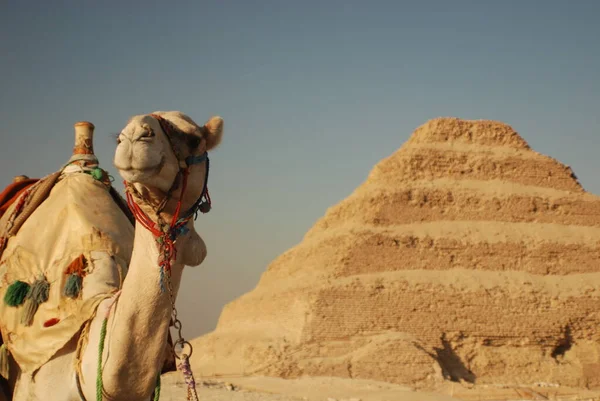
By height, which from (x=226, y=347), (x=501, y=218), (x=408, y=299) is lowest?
(x=226, y=347)

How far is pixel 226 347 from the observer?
126 ft

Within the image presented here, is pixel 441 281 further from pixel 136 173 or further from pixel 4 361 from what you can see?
pixel 136 173

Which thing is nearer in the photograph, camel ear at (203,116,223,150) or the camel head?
the camel head

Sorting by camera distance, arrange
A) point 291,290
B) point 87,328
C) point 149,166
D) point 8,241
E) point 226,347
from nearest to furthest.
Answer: point 149,166 → point 87,328 → point 8,241 → point 226,347 → point 291,290

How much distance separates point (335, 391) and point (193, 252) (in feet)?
75.3

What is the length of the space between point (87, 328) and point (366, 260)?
1506 inches

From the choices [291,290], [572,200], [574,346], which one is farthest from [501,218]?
[291,290]

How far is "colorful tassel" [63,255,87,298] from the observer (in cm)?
405

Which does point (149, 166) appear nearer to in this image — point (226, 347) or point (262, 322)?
point (226, 347)

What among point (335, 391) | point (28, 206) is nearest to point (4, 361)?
point (28, 206)

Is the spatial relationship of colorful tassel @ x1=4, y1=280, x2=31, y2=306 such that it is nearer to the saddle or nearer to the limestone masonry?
the saddle

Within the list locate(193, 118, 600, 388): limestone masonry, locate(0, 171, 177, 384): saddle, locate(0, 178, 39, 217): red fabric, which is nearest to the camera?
locate(0, 171, 177, 384): saddle

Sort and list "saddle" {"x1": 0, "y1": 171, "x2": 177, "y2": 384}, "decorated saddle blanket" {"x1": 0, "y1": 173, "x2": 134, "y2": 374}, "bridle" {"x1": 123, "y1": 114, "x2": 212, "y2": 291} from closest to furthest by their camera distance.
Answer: "bridle" {"x1": 123, "y1": 114, "x2": 212, "y2": 291} → "decorated saddle blanket" {"x1": 0, "y1": 173, "x2": 134, "y2": 374} → "saddle" {"x1": 0, "y1": 171, "x2": 177, "y2": 384}

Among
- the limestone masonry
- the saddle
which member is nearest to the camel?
the saddle
